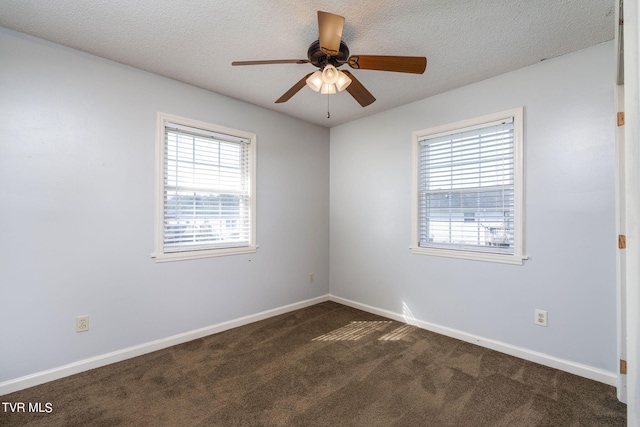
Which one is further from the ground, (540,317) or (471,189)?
(471,189)

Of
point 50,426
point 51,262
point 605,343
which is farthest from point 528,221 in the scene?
point 51,262

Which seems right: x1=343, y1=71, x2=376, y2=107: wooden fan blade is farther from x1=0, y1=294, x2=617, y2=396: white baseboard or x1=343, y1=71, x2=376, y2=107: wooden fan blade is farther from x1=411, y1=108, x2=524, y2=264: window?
x1=0, y1=294, x2=617, y2=396: white baseboard

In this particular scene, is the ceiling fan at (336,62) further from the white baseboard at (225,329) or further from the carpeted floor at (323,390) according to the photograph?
the white baseboard at (225,329)

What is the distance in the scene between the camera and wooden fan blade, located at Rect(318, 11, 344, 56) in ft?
5.01

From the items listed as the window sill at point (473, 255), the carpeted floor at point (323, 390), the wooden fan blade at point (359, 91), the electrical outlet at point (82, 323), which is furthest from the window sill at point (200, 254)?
the wooden fan blade at point (359, 91)

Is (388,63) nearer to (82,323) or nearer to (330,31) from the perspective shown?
(330,31)

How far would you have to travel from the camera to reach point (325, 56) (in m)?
2.00

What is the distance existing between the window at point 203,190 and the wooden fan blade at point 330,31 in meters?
1.81

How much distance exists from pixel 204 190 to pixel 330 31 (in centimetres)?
209

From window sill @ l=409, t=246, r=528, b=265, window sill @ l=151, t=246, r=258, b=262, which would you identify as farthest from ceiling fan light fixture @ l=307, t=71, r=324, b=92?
window sill @ l=409, t=246, r=528, b=265

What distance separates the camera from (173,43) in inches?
88.1

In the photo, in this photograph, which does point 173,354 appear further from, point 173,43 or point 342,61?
point 342,61

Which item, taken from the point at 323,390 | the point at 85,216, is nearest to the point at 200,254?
the point at 85,216

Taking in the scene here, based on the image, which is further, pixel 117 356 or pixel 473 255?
pixel 473 255
